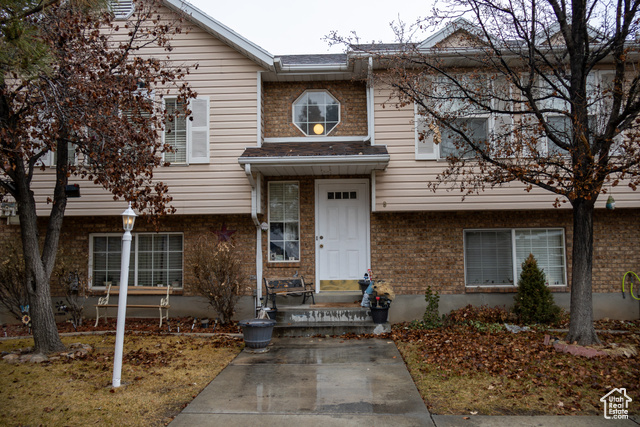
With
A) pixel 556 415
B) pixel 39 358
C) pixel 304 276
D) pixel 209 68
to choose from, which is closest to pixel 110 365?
pixel 39 358

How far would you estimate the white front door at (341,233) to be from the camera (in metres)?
10.9

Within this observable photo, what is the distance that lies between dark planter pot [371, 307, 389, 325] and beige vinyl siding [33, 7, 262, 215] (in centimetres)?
354

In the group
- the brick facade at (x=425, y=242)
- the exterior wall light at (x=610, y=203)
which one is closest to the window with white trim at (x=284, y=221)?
the brick facade at (x=425, y=242)

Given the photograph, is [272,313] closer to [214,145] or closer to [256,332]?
[256,332]

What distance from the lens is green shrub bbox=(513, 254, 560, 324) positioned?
32.1 ft

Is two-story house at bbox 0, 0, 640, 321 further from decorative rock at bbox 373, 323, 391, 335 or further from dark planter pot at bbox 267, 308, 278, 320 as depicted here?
decorative rock at bbox 373, 323, 391, 335

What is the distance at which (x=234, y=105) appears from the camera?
10648mm

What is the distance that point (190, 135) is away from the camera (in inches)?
418

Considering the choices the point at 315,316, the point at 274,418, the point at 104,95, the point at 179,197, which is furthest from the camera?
the point at 179,197

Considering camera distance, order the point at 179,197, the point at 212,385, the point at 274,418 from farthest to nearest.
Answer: the point at 179,197 → the point at 212,385 → the point at 274,418

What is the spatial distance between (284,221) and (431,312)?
13.0 ft

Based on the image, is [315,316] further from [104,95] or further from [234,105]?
[104,95]

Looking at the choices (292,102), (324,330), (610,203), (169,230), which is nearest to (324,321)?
(324,330)

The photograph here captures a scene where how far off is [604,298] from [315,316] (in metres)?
6.63
